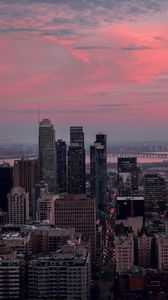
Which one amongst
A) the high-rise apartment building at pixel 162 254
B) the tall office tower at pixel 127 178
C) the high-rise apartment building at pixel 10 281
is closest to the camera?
the high-rise apartment building at pixel 10 281

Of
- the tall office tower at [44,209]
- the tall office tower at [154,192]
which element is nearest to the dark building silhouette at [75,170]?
the tall office tower at [154,192]

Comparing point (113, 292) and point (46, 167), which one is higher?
point (46, 167)

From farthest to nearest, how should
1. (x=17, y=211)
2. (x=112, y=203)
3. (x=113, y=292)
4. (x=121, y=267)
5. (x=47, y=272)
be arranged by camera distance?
(x=112, y=203)
(x=17, y=211)
(x=121, y=267)
(x=113, y=292)
(x=47, y=272)

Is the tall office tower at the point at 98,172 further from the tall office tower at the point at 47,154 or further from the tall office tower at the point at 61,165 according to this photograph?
the tall office tower at the point at 47,154

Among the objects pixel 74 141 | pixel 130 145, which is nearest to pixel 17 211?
pixel 74 141

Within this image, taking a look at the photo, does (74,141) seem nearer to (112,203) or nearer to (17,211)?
(112,203)

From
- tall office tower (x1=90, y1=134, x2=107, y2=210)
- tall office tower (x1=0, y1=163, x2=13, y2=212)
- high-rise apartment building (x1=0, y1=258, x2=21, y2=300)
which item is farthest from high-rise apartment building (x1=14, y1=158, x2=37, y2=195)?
high-rise apartment building (x1=0, y1=258, x2=21, y2=300)

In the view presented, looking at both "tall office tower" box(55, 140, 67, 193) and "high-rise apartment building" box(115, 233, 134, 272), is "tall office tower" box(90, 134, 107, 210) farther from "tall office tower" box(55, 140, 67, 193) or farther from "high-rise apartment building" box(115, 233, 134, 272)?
"high-rise apartment building" box(115, 233, 134, 272)
